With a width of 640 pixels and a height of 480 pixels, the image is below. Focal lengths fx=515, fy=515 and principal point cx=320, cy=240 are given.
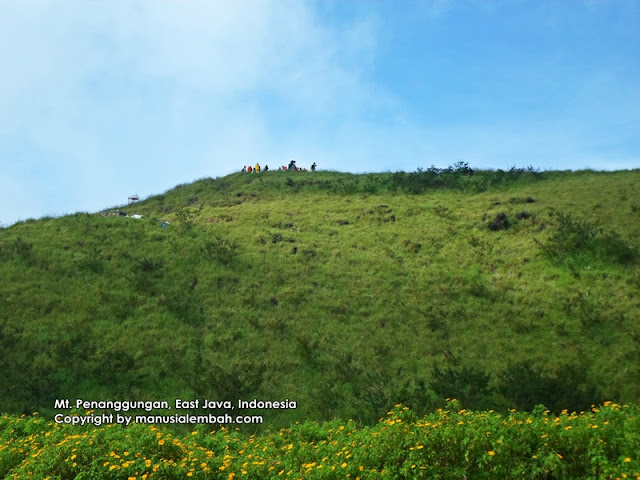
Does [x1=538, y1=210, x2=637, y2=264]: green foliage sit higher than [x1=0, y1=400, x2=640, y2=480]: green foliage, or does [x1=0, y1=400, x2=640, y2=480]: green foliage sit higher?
[x1=538, y1=210, x2=637, y2=264]: green foliage

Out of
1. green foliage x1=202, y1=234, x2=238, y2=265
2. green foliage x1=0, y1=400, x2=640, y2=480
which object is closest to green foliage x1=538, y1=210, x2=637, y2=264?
green foliage x1=202, y1=234, x2=238, y2=265

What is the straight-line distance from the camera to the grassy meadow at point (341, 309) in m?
17.0

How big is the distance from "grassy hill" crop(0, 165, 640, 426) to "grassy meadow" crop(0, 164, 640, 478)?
0.30 ft

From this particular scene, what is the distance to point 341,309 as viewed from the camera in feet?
76.2

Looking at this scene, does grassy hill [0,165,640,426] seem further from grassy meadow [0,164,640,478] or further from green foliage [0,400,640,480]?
green foliage [0,400,640,480]

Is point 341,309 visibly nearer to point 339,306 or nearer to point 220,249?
point 339,306

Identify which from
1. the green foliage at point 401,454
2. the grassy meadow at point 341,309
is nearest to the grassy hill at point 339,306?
the grassy meadow at point 341,309

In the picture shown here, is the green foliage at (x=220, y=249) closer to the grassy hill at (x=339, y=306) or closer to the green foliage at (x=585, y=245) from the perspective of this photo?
the grassy hill at (x=339, y=306)

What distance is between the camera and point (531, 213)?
→ 33031 mm

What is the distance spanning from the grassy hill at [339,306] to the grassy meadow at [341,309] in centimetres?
9

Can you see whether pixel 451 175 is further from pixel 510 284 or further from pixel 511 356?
pixel 511 356

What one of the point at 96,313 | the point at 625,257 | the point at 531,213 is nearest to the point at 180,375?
the point at 96,313

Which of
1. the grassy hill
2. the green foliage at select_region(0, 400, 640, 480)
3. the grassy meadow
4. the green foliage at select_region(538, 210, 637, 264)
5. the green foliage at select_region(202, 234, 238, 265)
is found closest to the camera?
the green foliage at select_region(0, 400, 640, 480)

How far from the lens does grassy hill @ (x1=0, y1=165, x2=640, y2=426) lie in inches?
683
